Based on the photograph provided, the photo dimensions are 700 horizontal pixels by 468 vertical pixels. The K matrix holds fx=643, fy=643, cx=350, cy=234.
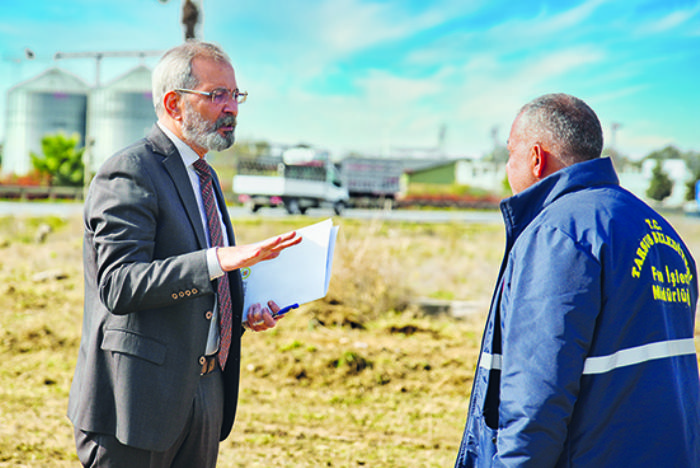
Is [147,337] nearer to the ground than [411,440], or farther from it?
farther from it

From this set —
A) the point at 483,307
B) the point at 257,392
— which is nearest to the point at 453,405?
the point at 257,392

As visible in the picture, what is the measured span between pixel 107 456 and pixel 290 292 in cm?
85

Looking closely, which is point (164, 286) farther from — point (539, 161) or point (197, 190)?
point (539, 161)

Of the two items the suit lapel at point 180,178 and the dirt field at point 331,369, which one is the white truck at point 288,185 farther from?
the suit lapel at point 180,178

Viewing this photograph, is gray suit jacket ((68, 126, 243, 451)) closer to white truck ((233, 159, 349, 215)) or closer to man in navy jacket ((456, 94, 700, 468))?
man in navy jacket ((456, 94, 700, 468))

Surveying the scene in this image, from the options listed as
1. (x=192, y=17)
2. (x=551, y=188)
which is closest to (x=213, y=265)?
(x=551, y=188)

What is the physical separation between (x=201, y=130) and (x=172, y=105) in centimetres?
14

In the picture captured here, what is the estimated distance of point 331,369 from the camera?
19.6 feet

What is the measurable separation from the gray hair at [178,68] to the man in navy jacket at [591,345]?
1.30m

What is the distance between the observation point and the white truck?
26172 millimetres

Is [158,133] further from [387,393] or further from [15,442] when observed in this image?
[387,393]

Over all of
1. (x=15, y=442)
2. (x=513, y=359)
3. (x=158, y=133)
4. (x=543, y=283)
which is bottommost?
(x=15, y=442)

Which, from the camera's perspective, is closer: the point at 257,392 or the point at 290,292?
the point at 290,292

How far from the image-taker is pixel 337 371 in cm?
593
